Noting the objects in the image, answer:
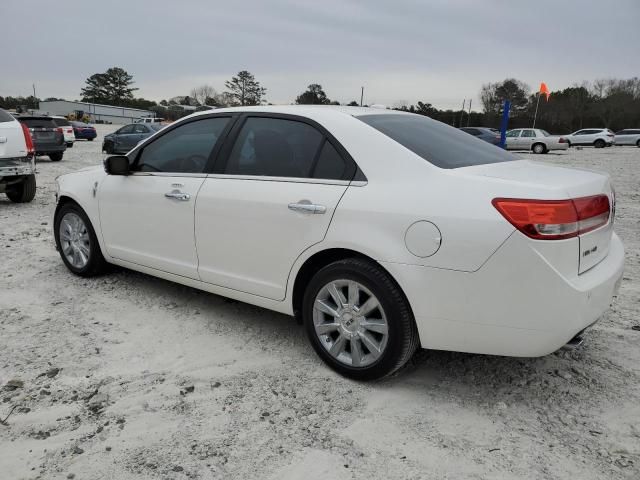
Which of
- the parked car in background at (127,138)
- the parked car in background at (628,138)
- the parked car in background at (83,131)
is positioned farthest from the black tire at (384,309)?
the parked car in background at (628,138)

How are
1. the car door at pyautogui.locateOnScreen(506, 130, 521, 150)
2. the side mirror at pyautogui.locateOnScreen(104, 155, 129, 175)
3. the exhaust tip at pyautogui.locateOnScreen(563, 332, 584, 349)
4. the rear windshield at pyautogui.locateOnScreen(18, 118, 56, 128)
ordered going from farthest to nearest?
the car door at pyautogui.locateOnScreen(506, 130, 521, 150) < the rear windshield at pyautogui.locateOnScreen(18, 118, 56, 128) < the side mirror at pyautogui.locateOnScreen(104, 155, 129, 175) < the exhaust tip at pyautogui.locateOnScreen(563, 332, 584, 349)

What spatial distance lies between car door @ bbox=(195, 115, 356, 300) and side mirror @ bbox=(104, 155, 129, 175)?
0.92 metres

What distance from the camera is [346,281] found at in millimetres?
2922

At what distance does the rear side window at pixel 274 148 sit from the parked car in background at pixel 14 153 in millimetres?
6046

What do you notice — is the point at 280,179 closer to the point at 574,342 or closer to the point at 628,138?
the point at 574,342

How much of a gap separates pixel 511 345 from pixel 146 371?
6.84 feet

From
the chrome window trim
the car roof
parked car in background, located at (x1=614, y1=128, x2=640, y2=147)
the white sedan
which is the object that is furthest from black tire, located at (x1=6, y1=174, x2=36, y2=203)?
parked car in background, located at (x1=614, y1=128, x2=640, y2=147)

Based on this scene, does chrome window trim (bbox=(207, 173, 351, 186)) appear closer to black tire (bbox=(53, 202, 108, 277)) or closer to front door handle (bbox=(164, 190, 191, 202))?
front door handle (bbox=(164, 190, 191, 202))

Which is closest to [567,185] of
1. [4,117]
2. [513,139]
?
[4,117]

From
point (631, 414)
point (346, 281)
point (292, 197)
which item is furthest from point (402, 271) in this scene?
point (631, 414)

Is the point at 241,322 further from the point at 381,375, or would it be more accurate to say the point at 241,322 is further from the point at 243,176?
the point at 381,375

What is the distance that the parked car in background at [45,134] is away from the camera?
54.8 feet

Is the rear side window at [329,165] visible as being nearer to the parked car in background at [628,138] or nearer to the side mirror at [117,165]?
the side mirror at [117,165]

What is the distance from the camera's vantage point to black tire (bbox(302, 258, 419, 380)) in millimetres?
2734
